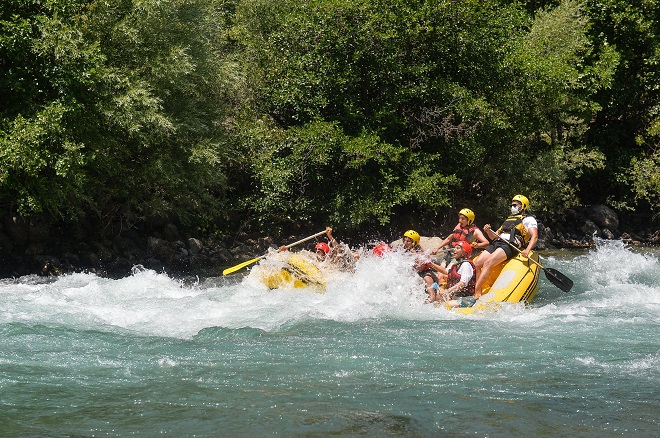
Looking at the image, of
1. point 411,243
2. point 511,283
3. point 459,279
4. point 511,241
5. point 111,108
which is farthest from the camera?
point 111,108

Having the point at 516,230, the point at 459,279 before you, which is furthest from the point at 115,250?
the point at 516,230

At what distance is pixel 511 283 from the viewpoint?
39.0ft

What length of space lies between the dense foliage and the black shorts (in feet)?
19.8

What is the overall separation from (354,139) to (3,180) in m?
7.71

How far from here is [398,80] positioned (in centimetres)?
1909

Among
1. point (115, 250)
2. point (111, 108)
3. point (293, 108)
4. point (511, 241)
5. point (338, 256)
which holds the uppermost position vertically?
point (293, 108)

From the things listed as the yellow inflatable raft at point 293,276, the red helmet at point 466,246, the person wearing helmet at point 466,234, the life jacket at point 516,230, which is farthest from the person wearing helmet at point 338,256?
the life jacket at point 516,230

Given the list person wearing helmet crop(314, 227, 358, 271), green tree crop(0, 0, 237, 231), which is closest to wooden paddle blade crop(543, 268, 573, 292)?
person wearing helmet crop(314, 227, 358, 271)

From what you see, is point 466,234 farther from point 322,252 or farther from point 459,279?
point 322,252

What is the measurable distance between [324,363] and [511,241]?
4.86 meters

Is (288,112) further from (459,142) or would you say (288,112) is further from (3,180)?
(3,180)

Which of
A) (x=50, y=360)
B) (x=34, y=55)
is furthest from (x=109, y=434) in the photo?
(x=34, y=55)

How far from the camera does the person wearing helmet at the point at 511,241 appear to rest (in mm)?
12227

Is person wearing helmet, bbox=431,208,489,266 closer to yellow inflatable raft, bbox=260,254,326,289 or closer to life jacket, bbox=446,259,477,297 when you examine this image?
life jacket, bbox=446,259,477,297
